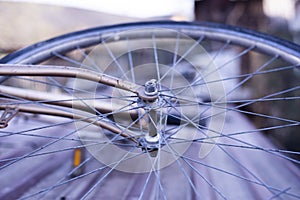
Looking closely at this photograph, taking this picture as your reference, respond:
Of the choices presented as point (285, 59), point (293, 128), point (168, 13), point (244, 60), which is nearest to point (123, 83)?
point (285, 59)

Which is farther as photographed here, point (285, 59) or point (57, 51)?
point (57, 51)

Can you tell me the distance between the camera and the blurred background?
1740 mm

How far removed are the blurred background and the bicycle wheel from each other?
9.9 inches

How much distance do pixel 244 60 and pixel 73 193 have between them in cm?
125

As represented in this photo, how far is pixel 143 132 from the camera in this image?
3.28ft

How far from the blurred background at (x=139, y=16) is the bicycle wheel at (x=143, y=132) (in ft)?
0.83

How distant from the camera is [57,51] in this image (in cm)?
138

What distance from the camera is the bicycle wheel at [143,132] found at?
94cm

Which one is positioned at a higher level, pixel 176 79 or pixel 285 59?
pixel 176 79

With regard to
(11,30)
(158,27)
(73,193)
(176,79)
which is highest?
(11,30)

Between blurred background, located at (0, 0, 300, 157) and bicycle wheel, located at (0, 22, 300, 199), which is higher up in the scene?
blurred background, located at (0, 0, 300, 157)

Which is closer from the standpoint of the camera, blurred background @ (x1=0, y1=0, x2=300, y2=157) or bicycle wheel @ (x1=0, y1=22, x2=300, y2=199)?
bicycle wheel @ (x1=0, y1=22, x2=300, y2=199)

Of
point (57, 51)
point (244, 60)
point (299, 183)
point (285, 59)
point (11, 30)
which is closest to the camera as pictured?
point (299, 183)

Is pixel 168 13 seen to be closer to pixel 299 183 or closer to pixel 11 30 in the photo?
pixel 11 30
